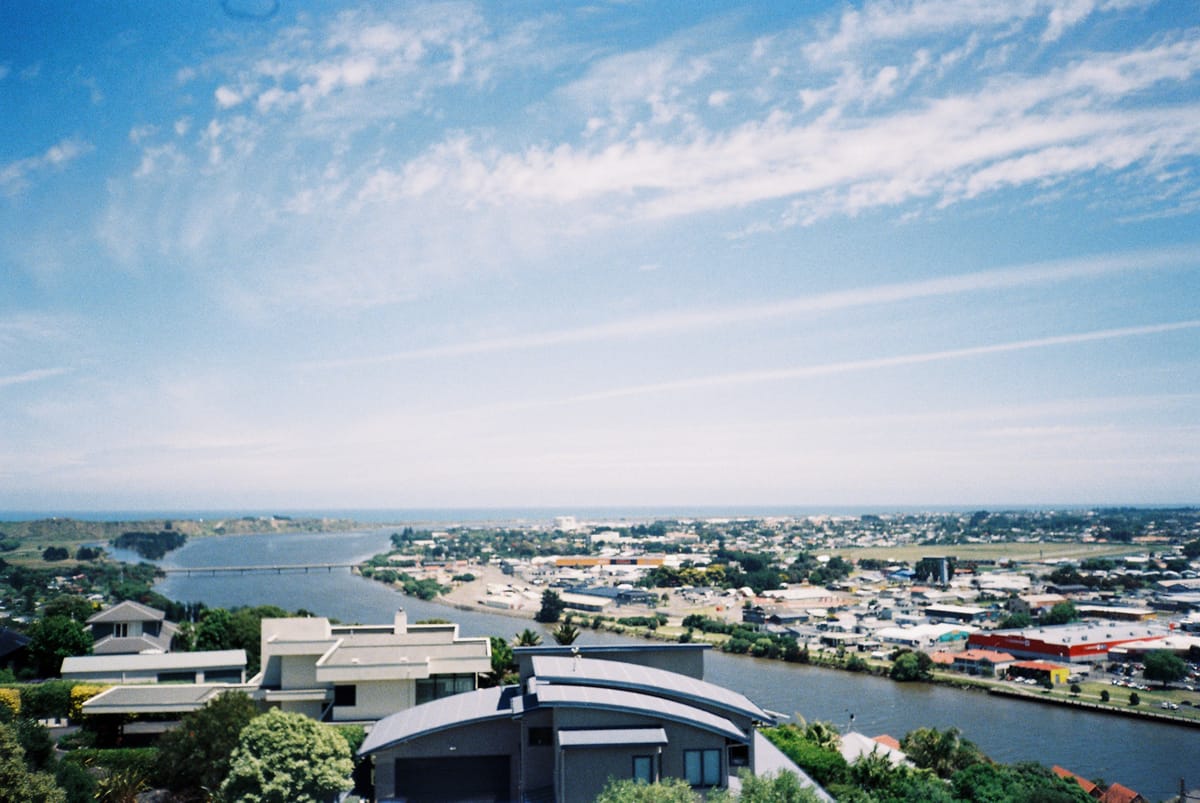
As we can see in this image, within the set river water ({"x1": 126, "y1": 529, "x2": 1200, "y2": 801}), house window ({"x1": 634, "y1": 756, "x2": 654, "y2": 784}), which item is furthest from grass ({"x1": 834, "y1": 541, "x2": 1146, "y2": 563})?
house window ({"x1": 634, "y1": 756, "x2": 654, "y2": 784})

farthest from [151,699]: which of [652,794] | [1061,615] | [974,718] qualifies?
[1061,615]

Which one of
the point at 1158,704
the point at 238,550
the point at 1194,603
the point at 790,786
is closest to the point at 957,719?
the point at 1158,704

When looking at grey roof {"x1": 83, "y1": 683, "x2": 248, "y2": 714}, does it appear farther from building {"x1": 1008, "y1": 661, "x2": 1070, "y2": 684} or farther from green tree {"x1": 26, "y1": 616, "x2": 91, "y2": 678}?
building {"x1": 1008, "y1": 661, "x2": 1070, "y2": 684}

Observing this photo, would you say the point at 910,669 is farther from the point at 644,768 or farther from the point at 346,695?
the point at 644,768

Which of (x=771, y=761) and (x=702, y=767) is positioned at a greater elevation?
(x=702, y=767)

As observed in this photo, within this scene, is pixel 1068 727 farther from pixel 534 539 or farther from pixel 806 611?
pixel 534 539

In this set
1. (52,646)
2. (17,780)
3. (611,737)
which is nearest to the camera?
(17,780)
